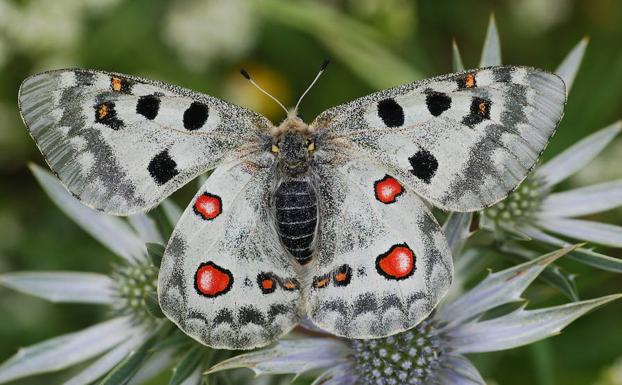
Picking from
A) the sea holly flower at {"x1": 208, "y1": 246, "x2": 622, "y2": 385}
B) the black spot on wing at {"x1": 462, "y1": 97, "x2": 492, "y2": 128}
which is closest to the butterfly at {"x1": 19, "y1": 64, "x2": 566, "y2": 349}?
the black spot on wing at {"x1": 462, "y1": 97, "x2": 492, "y2": 128}

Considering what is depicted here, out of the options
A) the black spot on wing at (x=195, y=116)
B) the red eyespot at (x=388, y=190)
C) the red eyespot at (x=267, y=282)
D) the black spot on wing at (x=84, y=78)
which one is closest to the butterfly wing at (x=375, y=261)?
the red eyespot at (x=388, y=190)

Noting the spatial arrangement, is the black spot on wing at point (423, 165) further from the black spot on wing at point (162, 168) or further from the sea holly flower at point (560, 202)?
the black spot on wing at point (162, 168)

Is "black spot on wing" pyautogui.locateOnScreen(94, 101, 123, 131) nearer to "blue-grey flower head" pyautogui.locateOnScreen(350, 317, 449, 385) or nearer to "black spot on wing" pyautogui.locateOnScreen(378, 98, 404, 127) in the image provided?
→ "black spot on wing" pyautogui.locateOnScreen(378, 98, 404, 127)

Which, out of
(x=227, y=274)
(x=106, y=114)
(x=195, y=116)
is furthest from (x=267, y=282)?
(x=106, y=114)

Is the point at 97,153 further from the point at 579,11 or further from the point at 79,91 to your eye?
the point at 579,11

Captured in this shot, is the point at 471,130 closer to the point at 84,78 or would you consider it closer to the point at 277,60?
the point at 84,78
